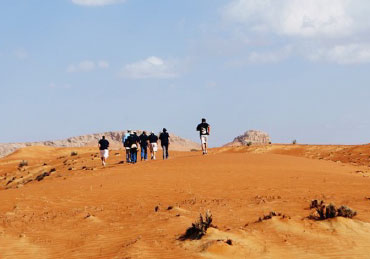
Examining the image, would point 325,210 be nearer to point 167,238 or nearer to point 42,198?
point 167,238

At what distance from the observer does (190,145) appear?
95.9 metres

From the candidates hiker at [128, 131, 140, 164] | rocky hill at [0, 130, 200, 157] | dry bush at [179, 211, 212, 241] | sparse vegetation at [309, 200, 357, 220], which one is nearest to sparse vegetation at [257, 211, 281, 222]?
sparse vegetation at [309, 200, 357, 220]

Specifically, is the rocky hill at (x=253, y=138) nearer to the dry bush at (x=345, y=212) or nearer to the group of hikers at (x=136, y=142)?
the group of hikers at (x=136, y=142)

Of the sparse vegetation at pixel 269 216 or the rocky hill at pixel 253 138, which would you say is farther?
the rocky hill at pixel 253 138

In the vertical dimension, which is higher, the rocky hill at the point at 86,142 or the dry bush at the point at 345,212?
the rocky hill at the point at 86,142

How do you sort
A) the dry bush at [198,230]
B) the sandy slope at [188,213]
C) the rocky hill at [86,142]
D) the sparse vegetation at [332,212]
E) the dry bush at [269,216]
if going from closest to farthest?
the sandy slope at [188,213]
the dry bush at [198,230]
the sparse vegetation at [332,212]
the dry bush at [269,216]
the rocky hill at [86,142]

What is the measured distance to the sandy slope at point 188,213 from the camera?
10523 millimetres

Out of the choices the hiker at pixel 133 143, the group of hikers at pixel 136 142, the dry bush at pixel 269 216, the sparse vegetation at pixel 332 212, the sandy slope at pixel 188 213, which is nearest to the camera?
the sandy slope at pixel 188 213

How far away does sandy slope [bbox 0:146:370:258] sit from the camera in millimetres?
10523

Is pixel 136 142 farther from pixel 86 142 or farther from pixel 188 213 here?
pixel 86 142

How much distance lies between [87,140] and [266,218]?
87.7 meters

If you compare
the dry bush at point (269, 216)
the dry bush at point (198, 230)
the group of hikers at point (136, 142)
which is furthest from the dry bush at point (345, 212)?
the group of hikers at point (136, 142)

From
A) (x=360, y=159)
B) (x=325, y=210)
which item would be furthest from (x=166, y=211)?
(x=360, y=159)

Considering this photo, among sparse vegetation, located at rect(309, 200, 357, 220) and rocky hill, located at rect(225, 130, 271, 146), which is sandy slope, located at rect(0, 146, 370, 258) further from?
rocky hill, located at rect(225, 130, 271, 146)
